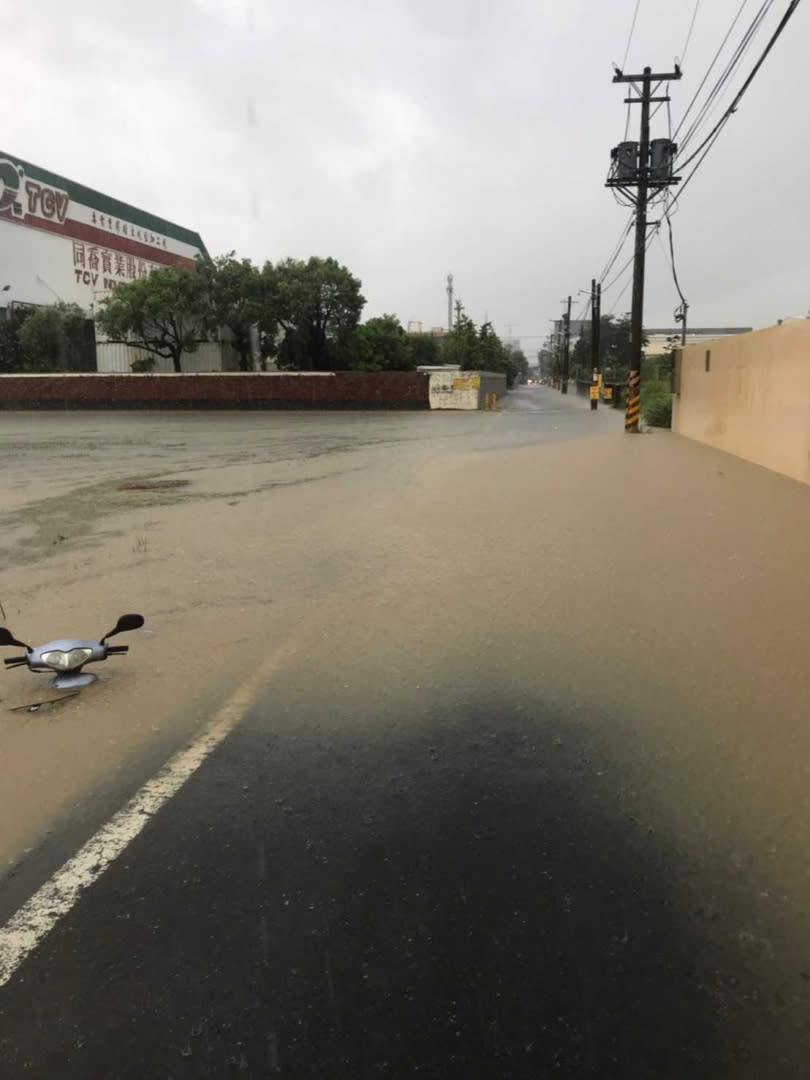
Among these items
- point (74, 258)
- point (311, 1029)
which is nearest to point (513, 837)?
point (311, 1029)

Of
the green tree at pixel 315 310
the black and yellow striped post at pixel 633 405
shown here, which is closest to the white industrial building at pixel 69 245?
the green tree at pixel 315 310

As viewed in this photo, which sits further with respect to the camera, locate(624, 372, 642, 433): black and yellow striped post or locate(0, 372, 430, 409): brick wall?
locate(0, 372, 430, 409): brick wall

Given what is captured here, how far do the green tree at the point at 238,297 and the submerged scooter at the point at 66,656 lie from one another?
165 feet

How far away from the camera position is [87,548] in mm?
8500

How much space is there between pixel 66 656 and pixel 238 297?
2059 inches

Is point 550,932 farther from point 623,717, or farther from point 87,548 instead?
point 87,548

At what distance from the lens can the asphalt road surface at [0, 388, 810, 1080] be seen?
7.13 ft

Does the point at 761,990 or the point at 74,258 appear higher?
the point at 74,258

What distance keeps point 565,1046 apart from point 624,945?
45cm

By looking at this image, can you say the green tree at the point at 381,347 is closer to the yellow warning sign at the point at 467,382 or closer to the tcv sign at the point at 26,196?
the yellow warning sign at the point at 467,382

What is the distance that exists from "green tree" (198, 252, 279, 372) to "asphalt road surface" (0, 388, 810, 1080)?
49.6 m

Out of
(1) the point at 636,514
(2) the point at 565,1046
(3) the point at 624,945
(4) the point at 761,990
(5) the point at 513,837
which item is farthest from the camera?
(1) the point at 636,514

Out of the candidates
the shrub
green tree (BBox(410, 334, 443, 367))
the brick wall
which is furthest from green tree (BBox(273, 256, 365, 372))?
green tree (BBox(410, 334, 443, 367))

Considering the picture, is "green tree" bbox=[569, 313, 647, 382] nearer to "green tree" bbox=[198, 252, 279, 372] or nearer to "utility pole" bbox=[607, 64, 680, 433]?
"green tree" bbox=[198, 252, 279, 372]
